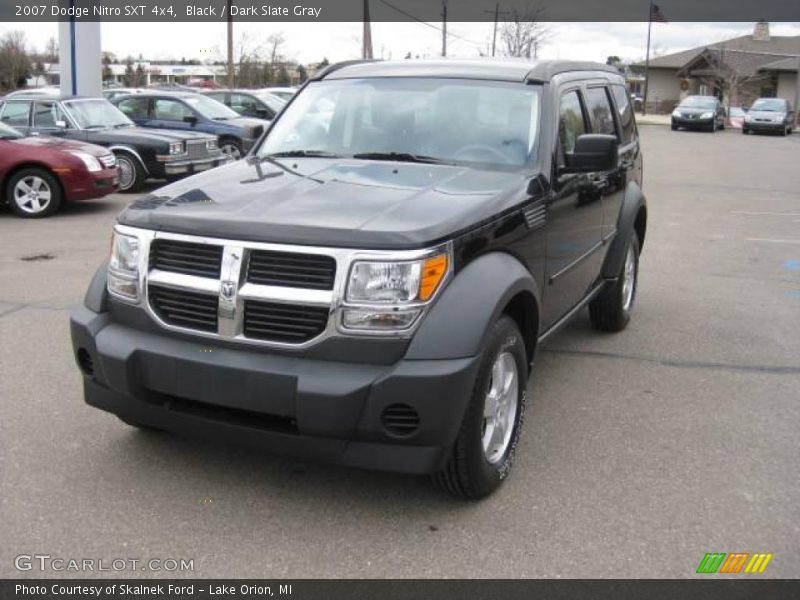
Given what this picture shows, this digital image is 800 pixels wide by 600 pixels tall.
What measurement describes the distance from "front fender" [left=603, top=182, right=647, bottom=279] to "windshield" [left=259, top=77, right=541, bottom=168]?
164cm

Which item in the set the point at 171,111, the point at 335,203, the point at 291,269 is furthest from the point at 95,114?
the point at 291,269

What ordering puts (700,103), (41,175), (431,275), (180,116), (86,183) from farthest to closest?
(700,103), (180,116), (86,183), (41,175), (431,275)

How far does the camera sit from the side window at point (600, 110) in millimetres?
5434

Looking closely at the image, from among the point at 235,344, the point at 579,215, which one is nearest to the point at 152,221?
the point at 235,344

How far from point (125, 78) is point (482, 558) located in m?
76.7

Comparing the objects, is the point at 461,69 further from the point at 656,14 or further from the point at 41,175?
the point at 656,14

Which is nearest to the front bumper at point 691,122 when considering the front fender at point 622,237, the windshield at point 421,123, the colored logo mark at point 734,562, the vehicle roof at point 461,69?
the front fender at point 622,237

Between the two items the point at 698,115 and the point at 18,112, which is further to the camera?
the point at 698,115

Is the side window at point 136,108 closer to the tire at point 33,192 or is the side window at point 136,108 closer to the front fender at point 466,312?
the tire at point 33,192

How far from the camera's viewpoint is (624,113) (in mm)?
6402

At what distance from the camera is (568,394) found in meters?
5.00

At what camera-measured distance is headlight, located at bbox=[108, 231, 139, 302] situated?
3588mm

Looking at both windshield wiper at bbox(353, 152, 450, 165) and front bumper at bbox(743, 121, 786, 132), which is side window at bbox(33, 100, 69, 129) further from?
front bumper at bbox(743, 121, 786, 132)

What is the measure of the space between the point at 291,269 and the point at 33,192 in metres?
9.39
